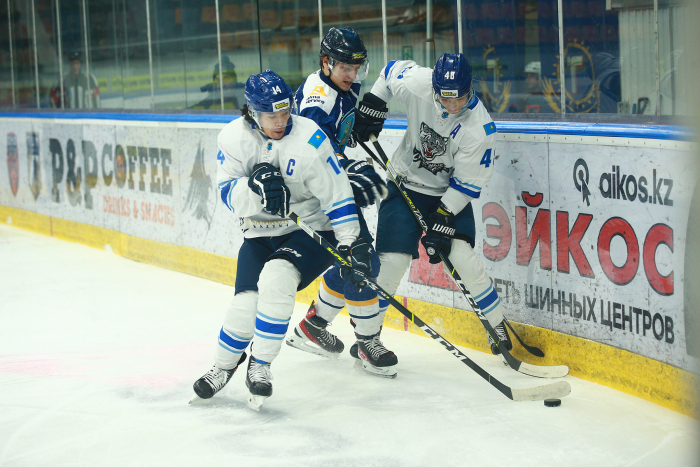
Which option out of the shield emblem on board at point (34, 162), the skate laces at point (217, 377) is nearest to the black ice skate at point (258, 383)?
the skate laces at point (217, 377)

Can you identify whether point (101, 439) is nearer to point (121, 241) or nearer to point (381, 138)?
point (381, 138)

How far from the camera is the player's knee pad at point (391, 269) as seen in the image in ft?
10.1

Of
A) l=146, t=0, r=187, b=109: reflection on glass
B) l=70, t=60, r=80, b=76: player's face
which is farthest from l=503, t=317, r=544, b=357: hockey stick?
l=70, t=60, r=80, b=76: player's face

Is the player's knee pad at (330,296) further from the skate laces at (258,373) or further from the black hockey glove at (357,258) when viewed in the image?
the skate laces at (258,373)

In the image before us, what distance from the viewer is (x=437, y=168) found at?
10.2 ft

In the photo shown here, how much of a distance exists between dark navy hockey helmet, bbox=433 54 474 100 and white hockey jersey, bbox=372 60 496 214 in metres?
0.18

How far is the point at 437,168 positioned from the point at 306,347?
0.95m

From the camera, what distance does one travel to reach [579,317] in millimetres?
2969

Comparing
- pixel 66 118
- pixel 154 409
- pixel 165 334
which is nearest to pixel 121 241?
pixel 66 118

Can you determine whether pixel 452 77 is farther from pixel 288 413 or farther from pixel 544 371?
pixel 288 413

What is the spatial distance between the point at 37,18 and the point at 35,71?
482mm

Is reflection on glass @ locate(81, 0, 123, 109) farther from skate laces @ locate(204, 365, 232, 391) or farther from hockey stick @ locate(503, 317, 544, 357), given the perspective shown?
hockey stick @ locate(503, 317, 544, 357)

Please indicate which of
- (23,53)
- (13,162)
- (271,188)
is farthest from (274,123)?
(23,53)

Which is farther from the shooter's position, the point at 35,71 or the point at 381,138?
the point at 35,71
